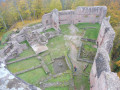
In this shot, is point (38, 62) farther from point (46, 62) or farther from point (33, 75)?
point (33, 75)

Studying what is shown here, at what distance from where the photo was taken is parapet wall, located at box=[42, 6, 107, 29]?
70.2 ft

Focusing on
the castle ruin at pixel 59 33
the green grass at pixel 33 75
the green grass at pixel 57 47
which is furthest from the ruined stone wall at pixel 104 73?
the green grass at pixel 57 47

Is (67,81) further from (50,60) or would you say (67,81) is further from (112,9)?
(112,9)

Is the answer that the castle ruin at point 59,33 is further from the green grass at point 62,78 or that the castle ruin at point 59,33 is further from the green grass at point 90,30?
the green grass at point 62,78

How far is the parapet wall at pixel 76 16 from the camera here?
21.4 meters

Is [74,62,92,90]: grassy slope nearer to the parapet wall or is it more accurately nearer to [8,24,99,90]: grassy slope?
[8,24,99,90]: grassy slope

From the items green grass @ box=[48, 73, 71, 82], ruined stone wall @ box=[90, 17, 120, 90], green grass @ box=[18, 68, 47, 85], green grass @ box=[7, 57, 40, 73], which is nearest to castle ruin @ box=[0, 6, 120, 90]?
ruined stone wall @ box=[90, 17, 120, 90]

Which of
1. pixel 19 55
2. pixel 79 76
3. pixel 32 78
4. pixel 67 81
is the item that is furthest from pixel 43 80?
pixel 19 55

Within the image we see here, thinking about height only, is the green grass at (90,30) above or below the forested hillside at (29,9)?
below

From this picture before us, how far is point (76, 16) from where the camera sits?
77.5 feet

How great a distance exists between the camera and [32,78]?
12781 mm

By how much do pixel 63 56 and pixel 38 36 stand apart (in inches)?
235

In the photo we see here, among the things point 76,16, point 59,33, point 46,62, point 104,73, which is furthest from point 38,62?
point 76,16

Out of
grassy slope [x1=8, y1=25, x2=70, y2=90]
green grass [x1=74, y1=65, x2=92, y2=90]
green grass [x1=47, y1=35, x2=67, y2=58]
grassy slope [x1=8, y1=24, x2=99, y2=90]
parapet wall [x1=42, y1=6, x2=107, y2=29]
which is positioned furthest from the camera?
parapet wall [x1=42, y1=6, x2=107, y2=29]
